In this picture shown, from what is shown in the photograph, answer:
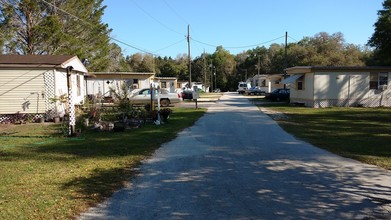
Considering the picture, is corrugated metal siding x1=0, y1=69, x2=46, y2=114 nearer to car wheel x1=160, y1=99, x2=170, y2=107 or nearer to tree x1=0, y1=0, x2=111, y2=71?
tree x1=0, y1=0, x2=111, y2=71

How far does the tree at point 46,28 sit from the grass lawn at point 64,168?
1705 cm

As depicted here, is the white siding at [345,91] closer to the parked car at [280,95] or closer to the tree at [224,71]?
the parked car at [280,95]

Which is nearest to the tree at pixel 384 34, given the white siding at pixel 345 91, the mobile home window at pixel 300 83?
the white siding at pixel 345 91

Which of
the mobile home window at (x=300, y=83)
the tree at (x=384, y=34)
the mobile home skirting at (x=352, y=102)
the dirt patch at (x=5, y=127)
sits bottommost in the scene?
the dirt patch at (x=5, y=127)

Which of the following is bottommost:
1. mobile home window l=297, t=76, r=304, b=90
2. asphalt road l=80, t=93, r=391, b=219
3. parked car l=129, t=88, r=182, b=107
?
asphalt road l=80, t=93, r=391, b=219

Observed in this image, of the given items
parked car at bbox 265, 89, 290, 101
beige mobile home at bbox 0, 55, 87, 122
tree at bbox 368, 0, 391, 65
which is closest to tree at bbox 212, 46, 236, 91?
parked car at bbox 265, 89, 290, 101

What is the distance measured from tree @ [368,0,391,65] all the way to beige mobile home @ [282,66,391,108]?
8.60 metres

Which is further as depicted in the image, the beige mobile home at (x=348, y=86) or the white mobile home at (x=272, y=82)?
the white mobile home at (x=272, y=82)

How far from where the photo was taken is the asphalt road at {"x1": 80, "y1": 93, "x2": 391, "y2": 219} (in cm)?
482

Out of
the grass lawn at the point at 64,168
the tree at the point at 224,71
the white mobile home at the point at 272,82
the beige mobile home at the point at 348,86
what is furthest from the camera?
the tree at the point at 224,71

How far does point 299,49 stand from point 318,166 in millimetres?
63897

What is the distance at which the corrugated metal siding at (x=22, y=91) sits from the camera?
17984 mm

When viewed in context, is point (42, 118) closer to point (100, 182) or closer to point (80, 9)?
point (100, 182)

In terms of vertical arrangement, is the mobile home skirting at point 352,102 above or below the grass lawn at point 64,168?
above
